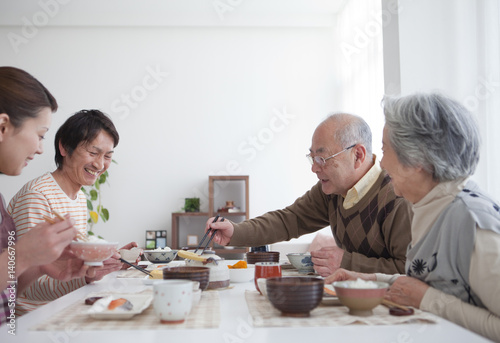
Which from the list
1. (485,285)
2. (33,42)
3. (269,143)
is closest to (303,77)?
(269,143)

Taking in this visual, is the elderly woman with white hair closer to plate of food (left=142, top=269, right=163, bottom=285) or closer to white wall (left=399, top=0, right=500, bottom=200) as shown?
plate of food (left=142, top=269, right=163, bottom=285)

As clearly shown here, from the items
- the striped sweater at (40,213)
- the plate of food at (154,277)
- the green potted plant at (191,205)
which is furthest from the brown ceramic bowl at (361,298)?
the green potted plant at (191,205)

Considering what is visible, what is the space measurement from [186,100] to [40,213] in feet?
13.2

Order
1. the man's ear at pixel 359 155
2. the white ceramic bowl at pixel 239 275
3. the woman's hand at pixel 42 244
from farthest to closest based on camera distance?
the man's ear at pixel 359 155, the white ceramic bowl at pixel 239 275, the woman's hand at pixel 42 244

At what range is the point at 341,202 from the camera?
95.9 inches

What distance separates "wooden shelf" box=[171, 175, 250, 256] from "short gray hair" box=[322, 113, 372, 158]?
127 inches

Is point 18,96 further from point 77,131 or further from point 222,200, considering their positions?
point 222,200

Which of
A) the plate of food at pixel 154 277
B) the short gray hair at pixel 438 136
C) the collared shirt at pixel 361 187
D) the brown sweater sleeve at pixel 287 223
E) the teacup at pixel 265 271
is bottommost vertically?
the plate of food at pixel 154 277

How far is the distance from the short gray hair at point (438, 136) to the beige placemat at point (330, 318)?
0.45 m

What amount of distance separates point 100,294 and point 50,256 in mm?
338

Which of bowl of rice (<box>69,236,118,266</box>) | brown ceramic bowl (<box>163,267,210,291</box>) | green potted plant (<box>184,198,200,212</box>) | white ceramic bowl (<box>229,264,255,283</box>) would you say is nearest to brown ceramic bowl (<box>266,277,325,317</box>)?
brown ceramic bowl (<box>163,267,210,291</box>)

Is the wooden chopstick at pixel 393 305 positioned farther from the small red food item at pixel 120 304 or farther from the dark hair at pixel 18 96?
the dark hair at pixel 18 96

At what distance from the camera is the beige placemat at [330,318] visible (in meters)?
1.10

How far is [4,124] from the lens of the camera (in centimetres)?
144
